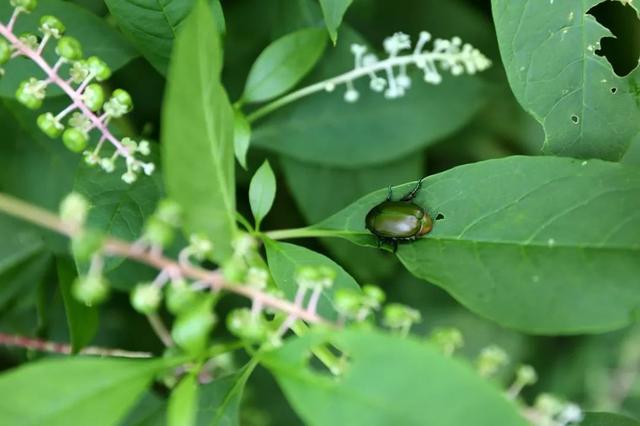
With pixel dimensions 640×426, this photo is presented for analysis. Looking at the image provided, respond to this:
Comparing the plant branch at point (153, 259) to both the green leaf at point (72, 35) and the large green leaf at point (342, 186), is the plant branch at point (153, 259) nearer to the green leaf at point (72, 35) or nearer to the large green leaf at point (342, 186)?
the green leaf at point (72, 35)

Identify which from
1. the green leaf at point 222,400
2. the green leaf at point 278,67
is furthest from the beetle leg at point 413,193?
the green leaf at point 222,400

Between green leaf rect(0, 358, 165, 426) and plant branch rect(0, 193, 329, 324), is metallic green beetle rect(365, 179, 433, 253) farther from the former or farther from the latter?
green leaf rect(0, 358, 165, 426)

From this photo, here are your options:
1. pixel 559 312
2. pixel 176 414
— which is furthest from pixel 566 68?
pixel 176 414

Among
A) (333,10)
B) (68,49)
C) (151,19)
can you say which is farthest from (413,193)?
(68,49)

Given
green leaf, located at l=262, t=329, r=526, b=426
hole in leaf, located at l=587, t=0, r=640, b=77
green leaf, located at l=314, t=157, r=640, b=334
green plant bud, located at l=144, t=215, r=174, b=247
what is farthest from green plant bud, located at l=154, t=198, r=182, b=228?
hole in leaf, located at l=587, t=0, r=640, b=77

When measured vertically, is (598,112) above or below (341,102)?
above

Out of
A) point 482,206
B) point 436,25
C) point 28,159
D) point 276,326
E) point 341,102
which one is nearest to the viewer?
point 276,326

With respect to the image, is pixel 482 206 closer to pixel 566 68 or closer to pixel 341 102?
pixel 566 68
